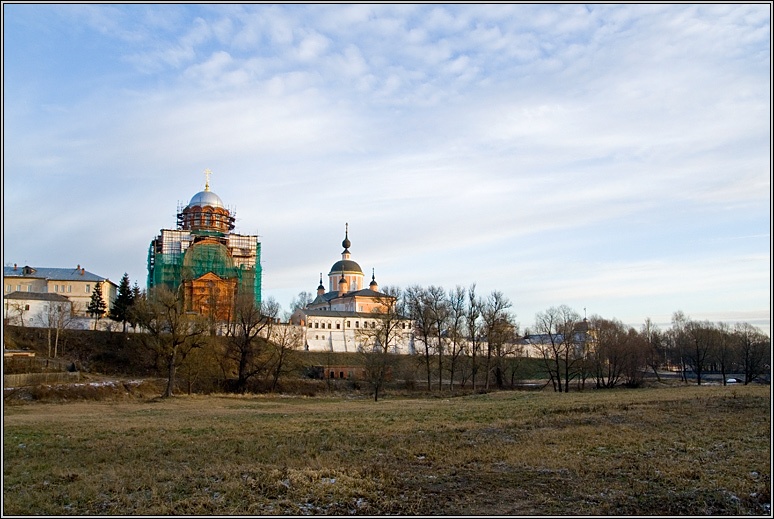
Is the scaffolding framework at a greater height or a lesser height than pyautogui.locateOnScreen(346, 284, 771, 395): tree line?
greater

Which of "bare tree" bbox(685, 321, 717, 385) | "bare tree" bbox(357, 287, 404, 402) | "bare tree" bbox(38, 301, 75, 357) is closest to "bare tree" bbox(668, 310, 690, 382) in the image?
"bare tree" bbox(685, 321, 717, 385)

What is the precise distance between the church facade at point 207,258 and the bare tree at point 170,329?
17.6 m

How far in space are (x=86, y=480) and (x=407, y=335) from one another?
64.4 meters

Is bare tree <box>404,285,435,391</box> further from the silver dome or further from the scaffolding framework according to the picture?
the silver dome

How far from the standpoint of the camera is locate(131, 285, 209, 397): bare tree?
43.3m

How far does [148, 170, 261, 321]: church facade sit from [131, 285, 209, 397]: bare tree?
57.8 ft

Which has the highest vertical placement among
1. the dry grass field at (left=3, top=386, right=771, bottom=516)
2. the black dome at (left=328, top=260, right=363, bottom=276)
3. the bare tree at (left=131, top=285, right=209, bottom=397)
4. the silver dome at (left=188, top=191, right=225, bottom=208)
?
the silver dome at (left=188, top=191, right=225, bottom=208)

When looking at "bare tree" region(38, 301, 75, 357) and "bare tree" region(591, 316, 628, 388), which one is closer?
"bare tree" region(38, 301, 75, 357)

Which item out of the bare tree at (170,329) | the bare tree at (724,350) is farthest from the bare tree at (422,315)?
the bare tree at (724,350)

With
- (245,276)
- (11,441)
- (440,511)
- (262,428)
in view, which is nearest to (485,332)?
(245,276)

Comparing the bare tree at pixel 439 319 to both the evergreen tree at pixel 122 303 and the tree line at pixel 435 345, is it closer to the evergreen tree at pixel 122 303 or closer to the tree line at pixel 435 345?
the tree line at pixel 435 345

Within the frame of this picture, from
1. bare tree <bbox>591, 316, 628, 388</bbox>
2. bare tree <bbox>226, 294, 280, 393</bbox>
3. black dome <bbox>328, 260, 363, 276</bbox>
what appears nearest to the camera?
bare tree <bbox>226, 294, 280, 393</bbox>

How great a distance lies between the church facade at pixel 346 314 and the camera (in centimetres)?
7025

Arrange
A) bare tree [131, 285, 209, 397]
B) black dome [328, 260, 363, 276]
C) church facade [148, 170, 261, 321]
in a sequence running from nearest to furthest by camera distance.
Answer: bare tree [131, 285, 209, 397] → church facade [148, 170, 261, 321] → black dome [328, 260, 363, 276]
